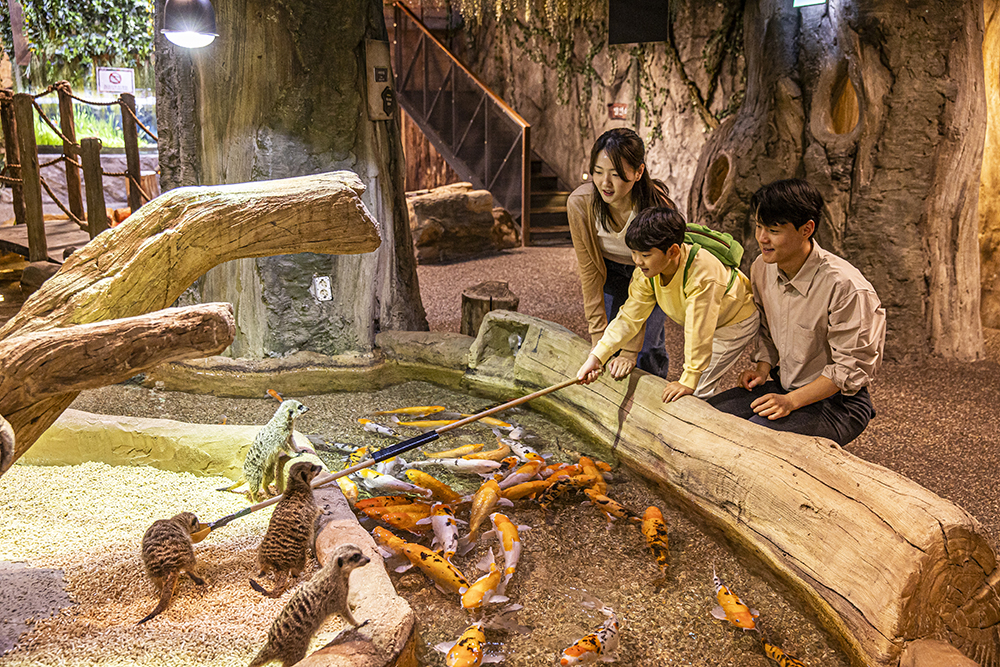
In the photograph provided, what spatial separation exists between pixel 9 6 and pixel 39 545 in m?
13.8

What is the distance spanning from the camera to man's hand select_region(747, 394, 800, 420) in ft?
10.6

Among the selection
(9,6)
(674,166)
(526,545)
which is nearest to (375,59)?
(526,545)

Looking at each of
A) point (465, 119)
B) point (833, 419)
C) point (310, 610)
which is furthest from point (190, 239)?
point (465, 119)

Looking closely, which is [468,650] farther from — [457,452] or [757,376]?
[757,376]

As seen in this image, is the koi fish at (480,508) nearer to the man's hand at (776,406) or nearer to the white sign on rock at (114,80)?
the man's hand at (776,406)

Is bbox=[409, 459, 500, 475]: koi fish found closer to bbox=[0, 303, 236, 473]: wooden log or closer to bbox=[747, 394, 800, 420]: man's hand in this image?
bbox=[747, 394, 800, 420]: man's hand

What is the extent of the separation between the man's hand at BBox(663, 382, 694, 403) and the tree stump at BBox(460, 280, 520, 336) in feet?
8.81

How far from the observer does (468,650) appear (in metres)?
2.58

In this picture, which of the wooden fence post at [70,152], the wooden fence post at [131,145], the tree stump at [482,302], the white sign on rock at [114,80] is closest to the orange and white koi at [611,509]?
the tree stump at [482,302]

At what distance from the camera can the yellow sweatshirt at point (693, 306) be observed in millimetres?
3447

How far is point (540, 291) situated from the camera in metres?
8.99

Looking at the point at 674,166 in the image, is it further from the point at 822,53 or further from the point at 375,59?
the point at 375,59

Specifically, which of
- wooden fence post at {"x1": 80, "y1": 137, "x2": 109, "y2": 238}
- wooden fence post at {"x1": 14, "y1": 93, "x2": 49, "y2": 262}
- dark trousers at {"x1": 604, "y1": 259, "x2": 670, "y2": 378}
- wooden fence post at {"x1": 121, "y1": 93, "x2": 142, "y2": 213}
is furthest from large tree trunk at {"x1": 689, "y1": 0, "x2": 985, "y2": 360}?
wooden fence post at {"x1": 14, "y1": 93, "x2": 49, "y2": 262}

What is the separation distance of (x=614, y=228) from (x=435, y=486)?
1.71m
